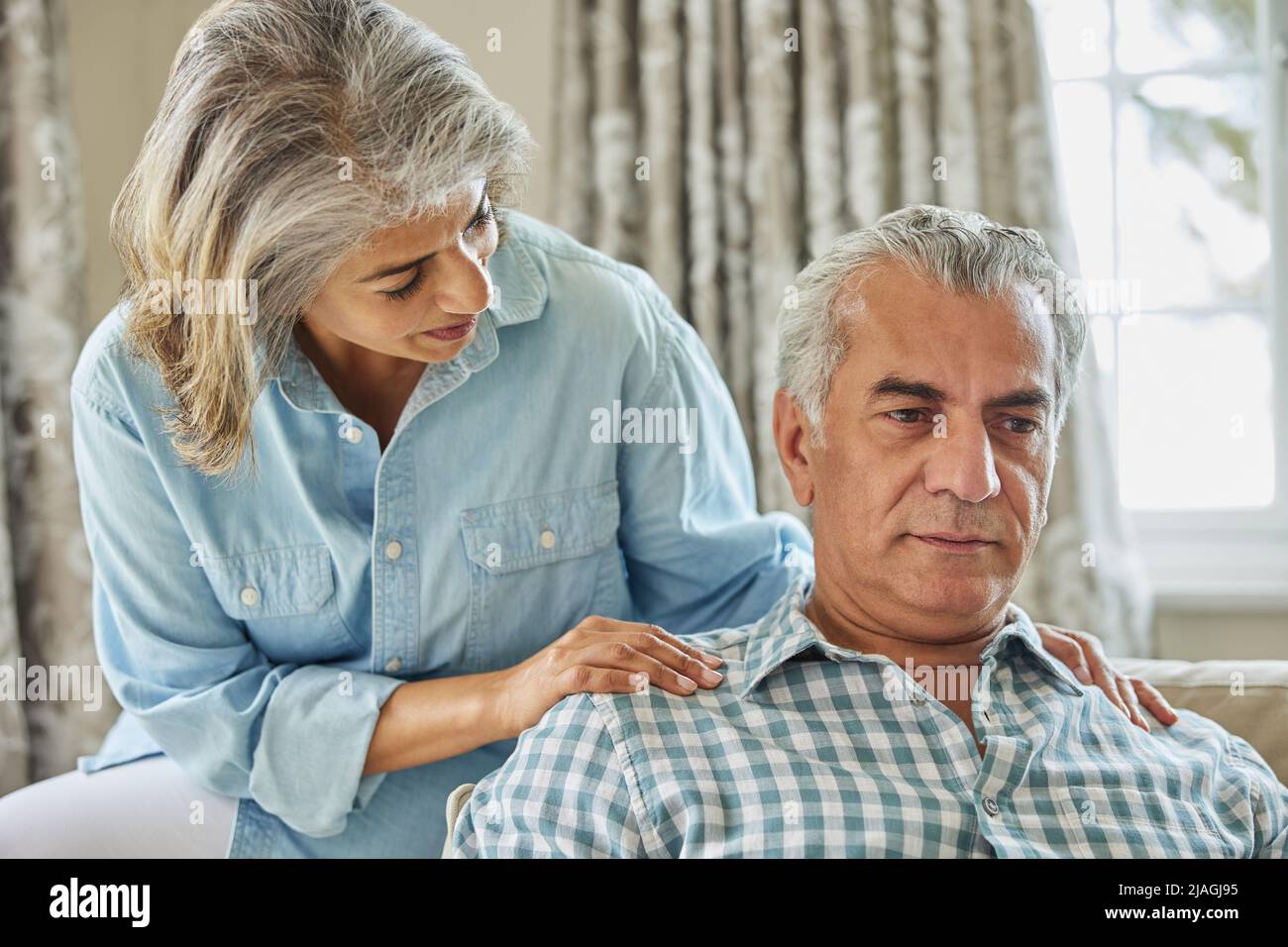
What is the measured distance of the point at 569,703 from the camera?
123cm

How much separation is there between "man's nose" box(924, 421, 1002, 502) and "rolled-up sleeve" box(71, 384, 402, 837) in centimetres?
66

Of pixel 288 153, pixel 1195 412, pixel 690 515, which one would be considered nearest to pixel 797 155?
pixel 1195 412

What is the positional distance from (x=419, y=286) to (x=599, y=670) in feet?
1.41

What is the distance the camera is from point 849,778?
3.85 ft

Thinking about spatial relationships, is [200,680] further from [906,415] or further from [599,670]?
[906,415]

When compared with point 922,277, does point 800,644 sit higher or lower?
lower

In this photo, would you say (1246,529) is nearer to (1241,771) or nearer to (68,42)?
(1241,771)

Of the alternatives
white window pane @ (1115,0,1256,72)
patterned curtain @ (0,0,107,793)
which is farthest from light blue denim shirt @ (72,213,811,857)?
white window pane @ (1115,0,1256,72)

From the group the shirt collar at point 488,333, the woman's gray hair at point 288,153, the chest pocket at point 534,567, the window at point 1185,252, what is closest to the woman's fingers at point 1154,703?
the chest pocket at point 534,567

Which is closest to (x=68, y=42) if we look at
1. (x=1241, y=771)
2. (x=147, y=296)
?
(x=147, y=296)

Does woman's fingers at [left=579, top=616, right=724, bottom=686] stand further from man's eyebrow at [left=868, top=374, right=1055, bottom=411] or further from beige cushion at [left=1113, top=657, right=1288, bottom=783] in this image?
beige cushion at [left=1113, top=657, right=1288, bottom=783]

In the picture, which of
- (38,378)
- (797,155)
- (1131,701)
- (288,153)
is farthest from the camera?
(797,155)

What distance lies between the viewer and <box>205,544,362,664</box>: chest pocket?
1.41 m
